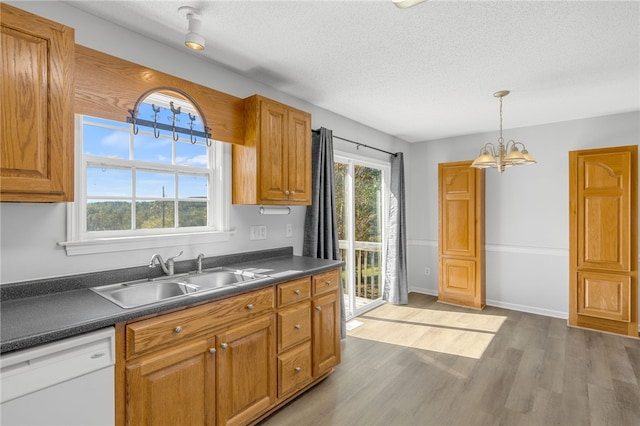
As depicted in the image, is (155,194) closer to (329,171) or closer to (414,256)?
(329,171)

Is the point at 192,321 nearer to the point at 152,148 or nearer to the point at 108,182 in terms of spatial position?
the point at 108,182

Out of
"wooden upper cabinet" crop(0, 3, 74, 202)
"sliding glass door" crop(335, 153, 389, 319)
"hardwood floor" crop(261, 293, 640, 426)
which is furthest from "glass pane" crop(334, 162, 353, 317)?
"wooden upper cabinet" crop(0, 3, 74, 202)

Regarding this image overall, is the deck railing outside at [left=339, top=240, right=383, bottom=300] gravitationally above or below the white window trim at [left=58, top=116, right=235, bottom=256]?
below

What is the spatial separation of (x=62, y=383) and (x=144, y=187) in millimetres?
1334

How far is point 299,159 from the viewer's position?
2.93 metres

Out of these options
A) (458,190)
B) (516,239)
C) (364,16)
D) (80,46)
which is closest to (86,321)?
(80,46)

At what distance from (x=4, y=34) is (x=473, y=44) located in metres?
2.55

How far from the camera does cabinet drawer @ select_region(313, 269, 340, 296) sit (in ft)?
8.58

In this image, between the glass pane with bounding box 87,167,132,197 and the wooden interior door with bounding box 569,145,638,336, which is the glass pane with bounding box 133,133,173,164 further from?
the wooden interior door with bounding box 569,145,638,336

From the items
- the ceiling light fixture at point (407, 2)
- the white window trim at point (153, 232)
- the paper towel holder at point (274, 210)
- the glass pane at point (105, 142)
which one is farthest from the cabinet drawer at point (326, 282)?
the ceiling light fixture at point (407, 2)

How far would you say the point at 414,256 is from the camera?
5613mm

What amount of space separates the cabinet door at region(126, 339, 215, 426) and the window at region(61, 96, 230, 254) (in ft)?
2.67

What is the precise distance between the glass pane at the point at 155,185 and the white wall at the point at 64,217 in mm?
404

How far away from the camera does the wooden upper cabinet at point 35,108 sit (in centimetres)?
142
